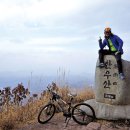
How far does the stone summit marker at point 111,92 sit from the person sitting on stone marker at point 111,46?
136mm

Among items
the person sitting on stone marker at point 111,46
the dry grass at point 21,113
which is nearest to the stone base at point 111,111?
the person sitting on stone marker at point 111,46

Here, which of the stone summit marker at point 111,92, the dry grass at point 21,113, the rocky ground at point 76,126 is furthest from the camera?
the stone summit marker at point 111,92

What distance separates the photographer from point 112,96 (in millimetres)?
11711

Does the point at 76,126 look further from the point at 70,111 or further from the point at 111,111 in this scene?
the point at 111,111

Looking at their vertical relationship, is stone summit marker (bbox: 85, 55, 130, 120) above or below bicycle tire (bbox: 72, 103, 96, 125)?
above

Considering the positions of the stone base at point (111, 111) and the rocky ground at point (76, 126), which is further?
the stone base at point (111, 111)

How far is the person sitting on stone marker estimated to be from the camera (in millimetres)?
11484

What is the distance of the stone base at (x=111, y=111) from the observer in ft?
37.2

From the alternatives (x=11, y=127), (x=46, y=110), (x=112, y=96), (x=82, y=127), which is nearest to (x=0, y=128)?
(x=11, y=127)

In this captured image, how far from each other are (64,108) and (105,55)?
1.95m

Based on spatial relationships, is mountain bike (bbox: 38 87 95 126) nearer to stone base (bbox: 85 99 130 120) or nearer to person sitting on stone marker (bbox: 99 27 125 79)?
stone base (bbox: 85 99 130 120)

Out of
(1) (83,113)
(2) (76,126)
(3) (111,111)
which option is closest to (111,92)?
(3) (111,111)

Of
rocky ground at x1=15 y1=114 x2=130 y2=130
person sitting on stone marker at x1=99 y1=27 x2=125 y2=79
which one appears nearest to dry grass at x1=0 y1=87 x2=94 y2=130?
rocky ground at x1=15 y1=114 x2=130 y2=130

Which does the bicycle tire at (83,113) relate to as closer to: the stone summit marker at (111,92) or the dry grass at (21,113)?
the stone summit marker at (111,92)
